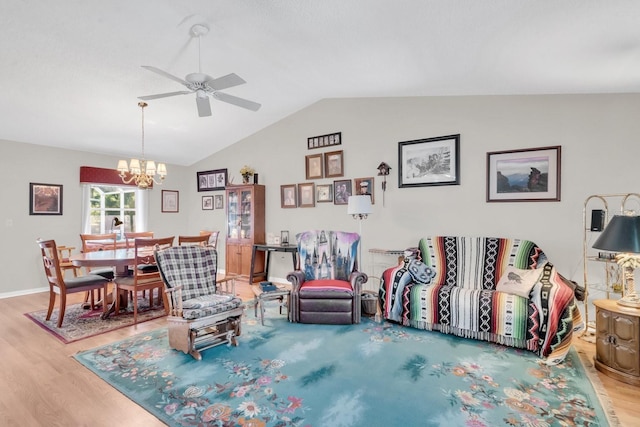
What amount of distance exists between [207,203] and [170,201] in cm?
82

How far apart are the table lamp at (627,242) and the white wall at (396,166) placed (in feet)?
3.05

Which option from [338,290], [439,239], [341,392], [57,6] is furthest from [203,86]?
[439,239]

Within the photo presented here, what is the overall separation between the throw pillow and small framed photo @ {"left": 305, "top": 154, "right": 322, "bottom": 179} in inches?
118

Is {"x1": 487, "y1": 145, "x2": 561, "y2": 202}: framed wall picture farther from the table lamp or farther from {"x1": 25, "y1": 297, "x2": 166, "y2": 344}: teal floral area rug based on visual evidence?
{"x1": 25, "y1": 297, "x2": 166, "y2": 344}: teal floral area rug

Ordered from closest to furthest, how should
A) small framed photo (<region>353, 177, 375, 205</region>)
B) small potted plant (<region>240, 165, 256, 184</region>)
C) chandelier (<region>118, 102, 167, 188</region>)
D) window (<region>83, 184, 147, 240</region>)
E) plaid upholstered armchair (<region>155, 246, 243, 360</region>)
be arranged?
1. plaid upholstered armchair (<region>155, 246, 243, 360</region>)
2. chandelier (<region>118, 102, 167, 188</region>)
3. small framed photo (<region>353, 177, 375, 205</region>)
4. window (<region>83, 184, 147, 240</region>)
5. small potted plant (<region>240, 165, 256, 184</region>)

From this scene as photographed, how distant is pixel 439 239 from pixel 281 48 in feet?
9.15

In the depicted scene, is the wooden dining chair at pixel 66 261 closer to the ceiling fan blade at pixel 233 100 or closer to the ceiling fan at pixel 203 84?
the ceiling fan at pixel 203 84

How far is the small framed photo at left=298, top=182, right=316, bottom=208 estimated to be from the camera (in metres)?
5.30

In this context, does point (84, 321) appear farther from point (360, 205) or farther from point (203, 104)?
point (360, 205)

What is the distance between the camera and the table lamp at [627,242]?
7.59ft

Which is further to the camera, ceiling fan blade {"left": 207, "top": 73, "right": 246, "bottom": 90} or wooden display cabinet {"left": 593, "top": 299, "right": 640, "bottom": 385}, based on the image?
ceiling fan blade {"left": 207, "top": 73, "right": 246, "bottom": 90}

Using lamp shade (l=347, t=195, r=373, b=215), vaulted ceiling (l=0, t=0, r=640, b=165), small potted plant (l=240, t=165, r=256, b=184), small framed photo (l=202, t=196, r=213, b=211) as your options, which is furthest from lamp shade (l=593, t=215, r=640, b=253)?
small framed photo (l=202, t=196, r=213, b=211)

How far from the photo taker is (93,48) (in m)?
3.06

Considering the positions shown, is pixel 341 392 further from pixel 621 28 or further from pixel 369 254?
pixel 621 28
